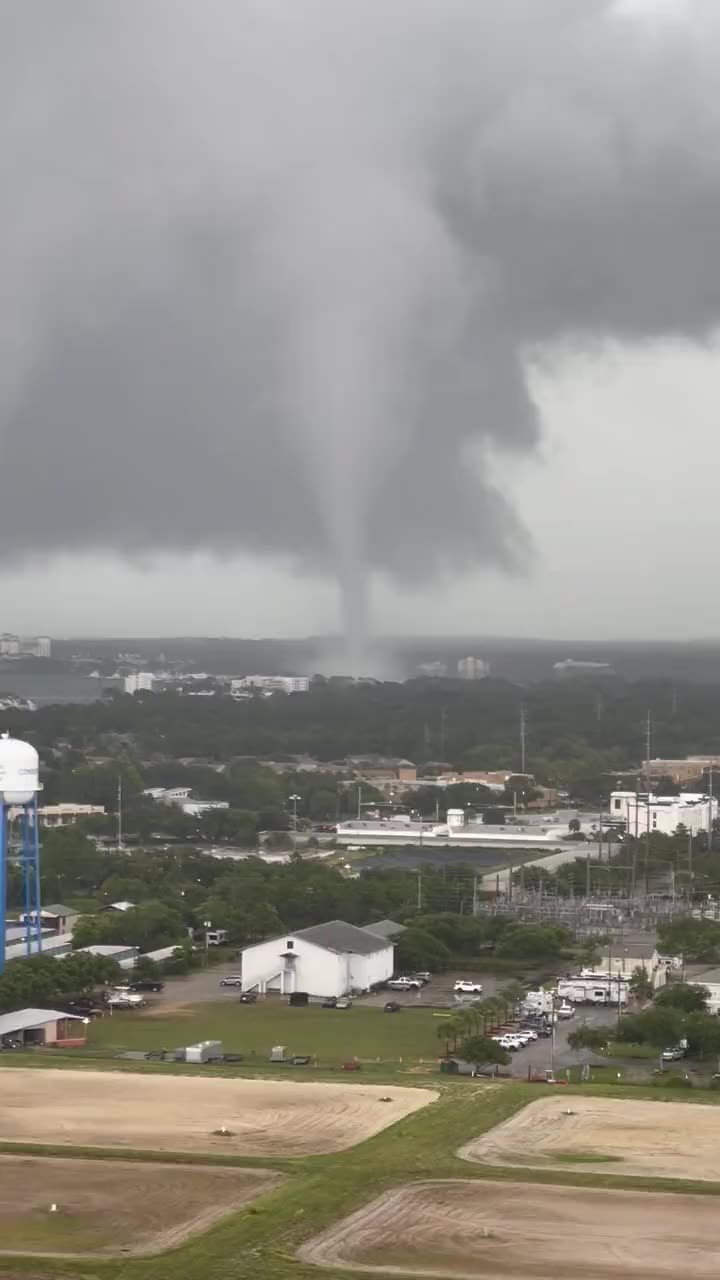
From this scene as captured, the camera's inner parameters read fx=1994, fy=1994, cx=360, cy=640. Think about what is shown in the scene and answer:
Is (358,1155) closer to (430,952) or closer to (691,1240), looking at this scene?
(691,1240)

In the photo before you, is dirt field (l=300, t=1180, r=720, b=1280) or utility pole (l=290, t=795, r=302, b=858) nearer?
dirt field (l=300, t=1180, r=720, b=1280)

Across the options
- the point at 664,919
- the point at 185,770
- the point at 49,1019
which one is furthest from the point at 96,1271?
the point at 185,770

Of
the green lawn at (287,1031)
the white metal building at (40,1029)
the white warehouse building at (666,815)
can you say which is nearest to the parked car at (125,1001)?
the green lawn at (287,1031)

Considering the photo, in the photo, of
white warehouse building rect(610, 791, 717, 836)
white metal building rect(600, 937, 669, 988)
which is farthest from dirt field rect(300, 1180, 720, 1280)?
white warehouse building rect(610, 791, 717, 836)

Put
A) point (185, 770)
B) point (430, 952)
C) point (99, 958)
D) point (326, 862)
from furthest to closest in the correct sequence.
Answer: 1. point (185, 770)
2. point (326, 862)
3. point (430, 952)
4. point (99, 958)

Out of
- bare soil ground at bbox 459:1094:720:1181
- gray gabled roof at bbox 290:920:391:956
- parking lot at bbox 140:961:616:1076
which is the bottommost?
parking lot at bbox 140:961:616:1076

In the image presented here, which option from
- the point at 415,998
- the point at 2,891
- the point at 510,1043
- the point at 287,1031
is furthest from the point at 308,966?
the point at 510,1043

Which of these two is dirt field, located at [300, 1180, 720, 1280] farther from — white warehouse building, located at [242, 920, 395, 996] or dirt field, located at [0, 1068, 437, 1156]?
white warehouse building, located at [242, 920, 395, 996]
